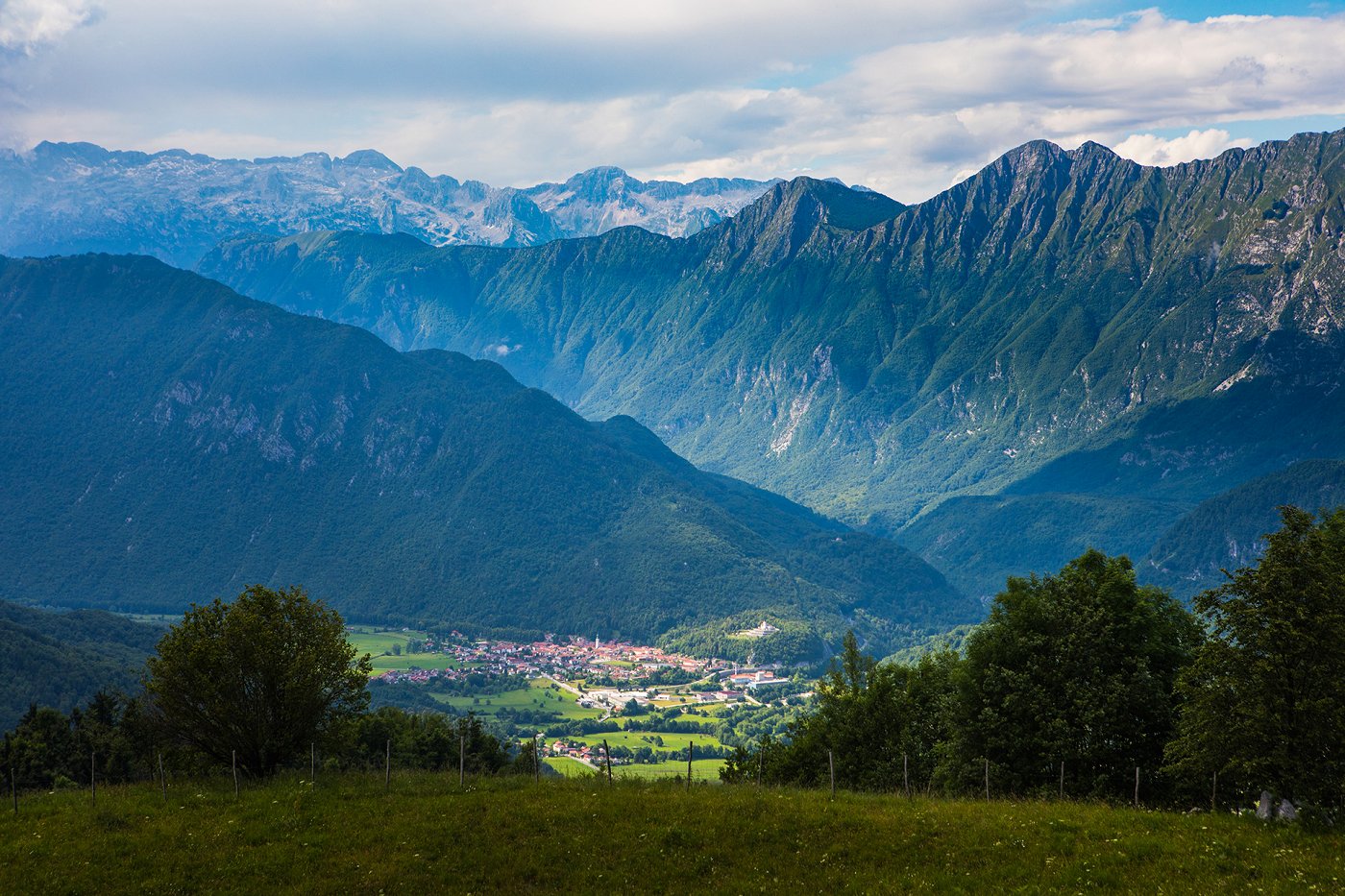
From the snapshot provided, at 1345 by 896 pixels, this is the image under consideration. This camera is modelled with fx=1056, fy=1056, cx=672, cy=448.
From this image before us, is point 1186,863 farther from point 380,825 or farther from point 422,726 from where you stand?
point 422,726

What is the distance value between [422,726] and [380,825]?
62.4 meters

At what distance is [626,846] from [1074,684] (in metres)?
30.4

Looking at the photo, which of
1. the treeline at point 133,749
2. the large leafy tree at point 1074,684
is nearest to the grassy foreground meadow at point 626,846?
the large leafy tree at point 1074,684

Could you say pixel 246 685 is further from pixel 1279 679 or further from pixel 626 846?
pixel 1279 679

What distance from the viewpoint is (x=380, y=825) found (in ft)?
160

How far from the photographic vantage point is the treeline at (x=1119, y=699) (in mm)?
45219

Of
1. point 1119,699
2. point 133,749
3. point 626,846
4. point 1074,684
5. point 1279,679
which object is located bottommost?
point 133,749

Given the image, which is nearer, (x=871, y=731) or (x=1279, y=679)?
(x=1279, y=679)

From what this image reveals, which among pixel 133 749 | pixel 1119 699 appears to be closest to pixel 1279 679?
pixel 1119 699

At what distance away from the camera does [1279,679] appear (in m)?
45.4

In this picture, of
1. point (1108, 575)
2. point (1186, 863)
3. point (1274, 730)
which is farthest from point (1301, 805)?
point (1108, 575)

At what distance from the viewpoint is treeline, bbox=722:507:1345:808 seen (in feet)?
148

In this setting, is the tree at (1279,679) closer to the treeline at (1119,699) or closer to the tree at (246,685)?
the treeline at (1119,699)

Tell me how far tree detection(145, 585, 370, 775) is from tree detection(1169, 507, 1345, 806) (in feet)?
152
